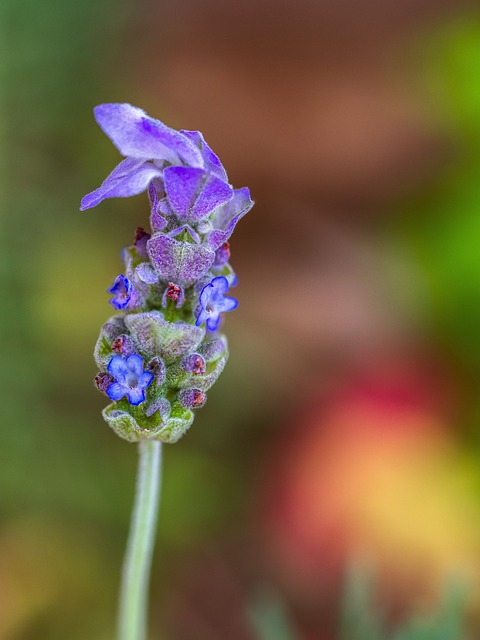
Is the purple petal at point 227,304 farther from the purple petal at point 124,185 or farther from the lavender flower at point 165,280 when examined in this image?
the purple petal at point 124,185

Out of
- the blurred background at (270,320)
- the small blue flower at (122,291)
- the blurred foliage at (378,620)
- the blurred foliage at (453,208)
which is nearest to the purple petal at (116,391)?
the small blue flower at (122,291)

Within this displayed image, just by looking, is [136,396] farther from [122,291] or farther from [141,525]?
[141,525]

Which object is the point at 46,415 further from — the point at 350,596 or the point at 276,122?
the point at 276,122

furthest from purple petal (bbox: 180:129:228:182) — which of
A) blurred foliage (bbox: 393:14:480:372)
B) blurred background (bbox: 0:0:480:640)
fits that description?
blurred foliage (bbox: 393:14:480:372)

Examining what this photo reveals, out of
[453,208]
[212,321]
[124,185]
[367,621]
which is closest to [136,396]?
[212,321]

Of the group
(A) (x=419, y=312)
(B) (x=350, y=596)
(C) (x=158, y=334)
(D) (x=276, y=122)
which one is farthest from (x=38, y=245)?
(C) (x=158, y=334)

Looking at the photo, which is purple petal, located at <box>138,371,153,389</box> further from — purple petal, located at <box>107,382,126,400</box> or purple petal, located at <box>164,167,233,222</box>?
purple petal, located at <box>164,167,233,222</box>

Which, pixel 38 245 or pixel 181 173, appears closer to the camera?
pixel 181 173
